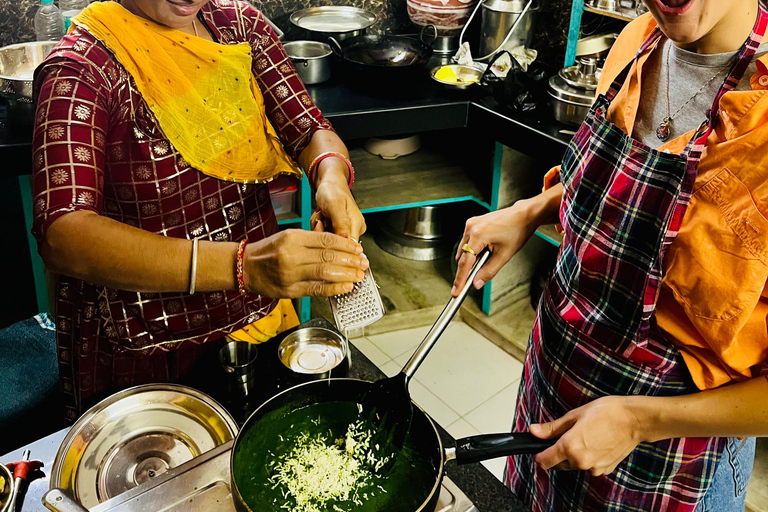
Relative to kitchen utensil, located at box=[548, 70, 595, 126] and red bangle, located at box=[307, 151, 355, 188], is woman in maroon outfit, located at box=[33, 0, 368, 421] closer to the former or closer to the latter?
red bangle, located at box=[307, 151, 355, 188]

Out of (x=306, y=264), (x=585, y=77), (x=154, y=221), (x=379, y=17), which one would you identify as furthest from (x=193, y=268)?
(x=379, y=17)

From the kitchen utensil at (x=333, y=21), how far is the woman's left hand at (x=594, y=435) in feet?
7.69

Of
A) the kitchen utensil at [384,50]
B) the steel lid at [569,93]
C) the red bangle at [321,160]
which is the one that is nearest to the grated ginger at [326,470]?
the red bangle at [321,160]

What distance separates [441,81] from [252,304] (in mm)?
1584

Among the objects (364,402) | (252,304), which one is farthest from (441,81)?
(364,402)

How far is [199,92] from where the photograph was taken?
1.55m

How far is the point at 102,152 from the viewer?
1.33m

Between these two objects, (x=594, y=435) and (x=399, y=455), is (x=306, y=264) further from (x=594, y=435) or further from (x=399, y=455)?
(x=594, y=435)

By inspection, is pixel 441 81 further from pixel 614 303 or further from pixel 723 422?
pixel 723 422

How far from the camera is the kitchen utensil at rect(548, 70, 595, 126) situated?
2.46 m

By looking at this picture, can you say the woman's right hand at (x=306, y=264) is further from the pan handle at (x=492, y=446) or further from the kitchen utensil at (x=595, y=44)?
the kitchen utensil at (x=595, y=44)

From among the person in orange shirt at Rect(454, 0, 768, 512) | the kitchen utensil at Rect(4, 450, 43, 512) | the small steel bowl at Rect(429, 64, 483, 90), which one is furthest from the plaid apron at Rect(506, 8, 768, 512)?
the small steel bowl at Rect(429, 64, 483, 90)

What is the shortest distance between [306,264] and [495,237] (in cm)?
49

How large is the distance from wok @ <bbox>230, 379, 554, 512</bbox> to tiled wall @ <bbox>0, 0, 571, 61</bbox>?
2466 mm
